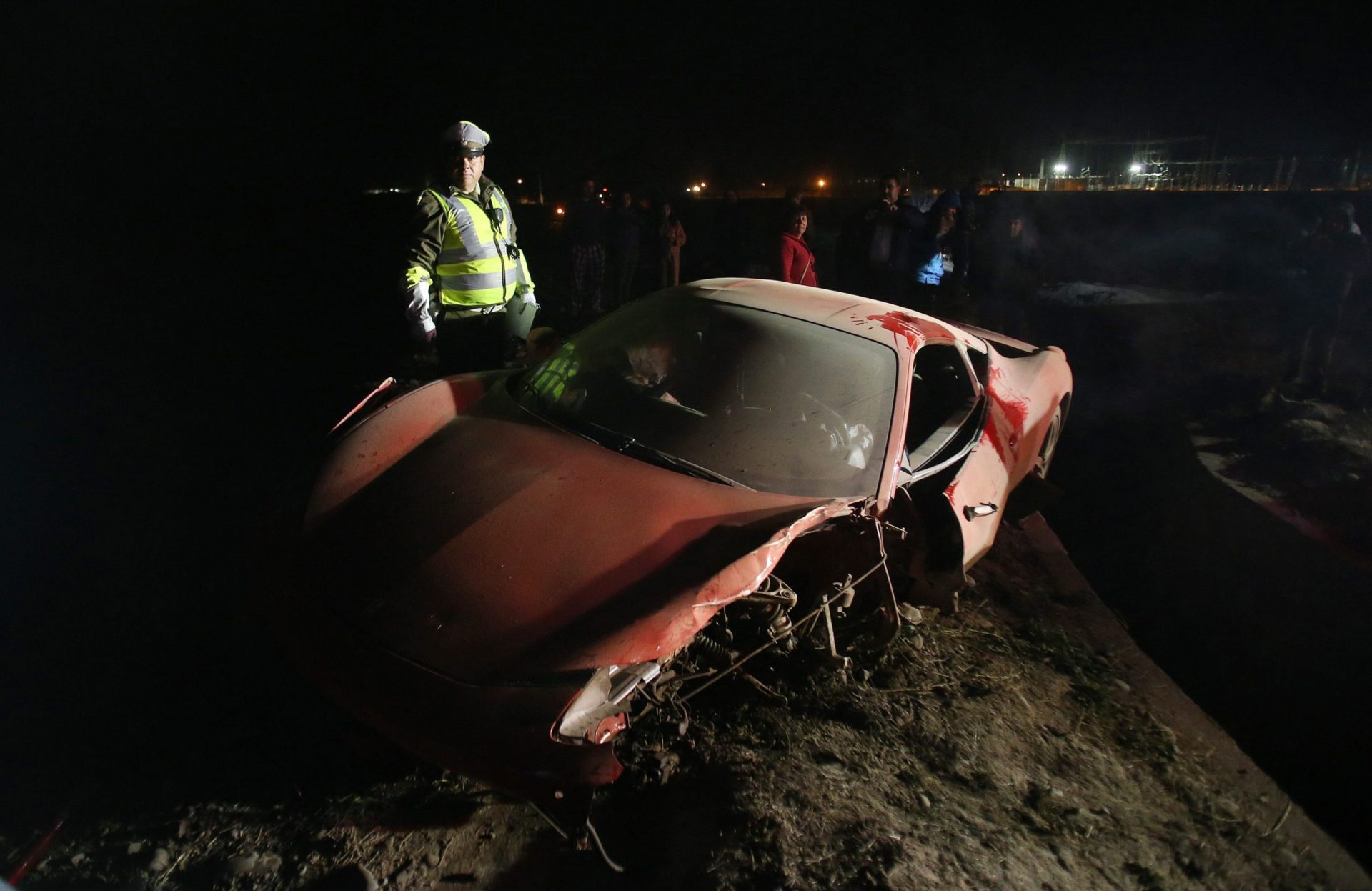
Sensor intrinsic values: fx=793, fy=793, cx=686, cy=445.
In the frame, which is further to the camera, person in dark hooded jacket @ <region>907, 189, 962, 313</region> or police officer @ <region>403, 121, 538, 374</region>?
person in dark hooded jacket @ <region>907, 189, 962, 313</region>

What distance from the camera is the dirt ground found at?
2.18 meters

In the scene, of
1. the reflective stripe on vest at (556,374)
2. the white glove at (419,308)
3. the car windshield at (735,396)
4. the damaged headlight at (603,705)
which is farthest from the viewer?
the white glove at (419,308)

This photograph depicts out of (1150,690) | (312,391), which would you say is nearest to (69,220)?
(312,391)

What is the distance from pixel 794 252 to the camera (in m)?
6.43

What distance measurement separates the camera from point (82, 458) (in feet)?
15.0

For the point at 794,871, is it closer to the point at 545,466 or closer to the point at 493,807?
the point at 493,807

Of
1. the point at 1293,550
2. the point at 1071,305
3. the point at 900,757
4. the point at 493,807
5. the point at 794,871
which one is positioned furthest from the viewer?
the point at 1071,305

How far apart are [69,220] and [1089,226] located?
19.4 metres

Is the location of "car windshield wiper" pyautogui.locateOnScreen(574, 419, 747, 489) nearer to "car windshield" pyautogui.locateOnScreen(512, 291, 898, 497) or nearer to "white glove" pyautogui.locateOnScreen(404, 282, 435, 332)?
"car windshield" pyautogui.locateOnScreen(512, 291, 898, 497)

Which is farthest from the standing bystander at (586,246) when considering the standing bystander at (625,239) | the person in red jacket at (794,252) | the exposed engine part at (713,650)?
the exposed engine part at (713,650)

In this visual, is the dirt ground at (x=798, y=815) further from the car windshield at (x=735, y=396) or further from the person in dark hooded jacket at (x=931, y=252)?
the person in dark hooded jacket at (x=931, y=252)

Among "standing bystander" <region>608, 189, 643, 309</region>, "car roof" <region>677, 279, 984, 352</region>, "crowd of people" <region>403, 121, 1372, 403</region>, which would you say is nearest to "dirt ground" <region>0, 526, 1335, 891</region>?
"car roof" <region>677, 279, 984, 352</region>

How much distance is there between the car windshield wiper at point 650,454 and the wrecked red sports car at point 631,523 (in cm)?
1

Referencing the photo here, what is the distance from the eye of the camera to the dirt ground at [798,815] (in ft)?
7.15
